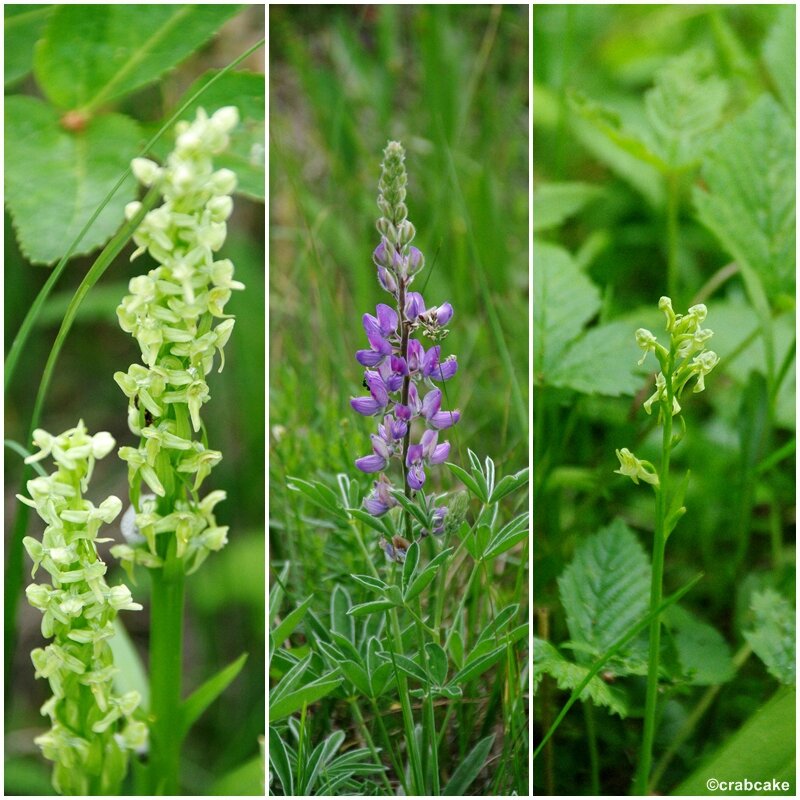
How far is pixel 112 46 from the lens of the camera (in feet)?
4.79

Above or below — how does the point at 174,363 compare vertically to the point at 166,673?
above

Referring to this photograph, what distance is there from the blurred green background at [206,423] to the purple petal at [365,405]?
40cm

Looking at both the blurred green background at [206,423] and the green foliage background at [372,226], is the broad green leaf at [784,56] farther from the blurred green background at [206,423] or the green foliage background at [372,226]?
the blurred green background at [206,423]

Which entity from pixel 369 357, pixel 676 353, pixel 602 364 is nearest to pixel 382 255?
pixel 369 357

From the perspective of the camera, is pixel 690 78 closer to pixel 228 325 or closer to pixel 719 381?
pixel 719 381

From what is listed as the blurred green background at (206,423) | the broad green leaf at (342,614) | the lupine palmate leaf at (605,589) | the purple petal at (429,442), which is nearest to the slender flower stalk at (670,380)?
the lupine palmate leaf at (605,589)

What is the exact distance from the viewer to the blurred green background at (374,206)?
4.56ft

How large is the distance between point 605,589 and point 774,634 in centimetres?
31

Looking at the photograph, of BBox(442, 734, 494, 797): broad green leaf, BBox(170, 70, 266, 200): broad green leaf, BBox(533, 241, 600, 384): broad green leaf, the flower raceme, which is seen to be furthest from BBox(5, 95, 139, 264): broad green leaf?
BBox(442, 734, 494, 797): broad green leaf

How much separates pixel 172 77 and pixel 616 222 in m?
0.92

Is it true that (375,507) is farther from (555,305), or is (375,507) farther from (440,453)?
(555,305)

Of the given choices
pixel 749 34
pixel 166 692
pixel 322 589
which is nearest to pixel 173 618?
pixel 166 692

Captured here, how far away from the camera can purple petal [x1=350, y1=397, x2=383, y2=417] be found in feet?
3.81

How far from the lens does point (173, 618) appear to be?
3.98 feet
